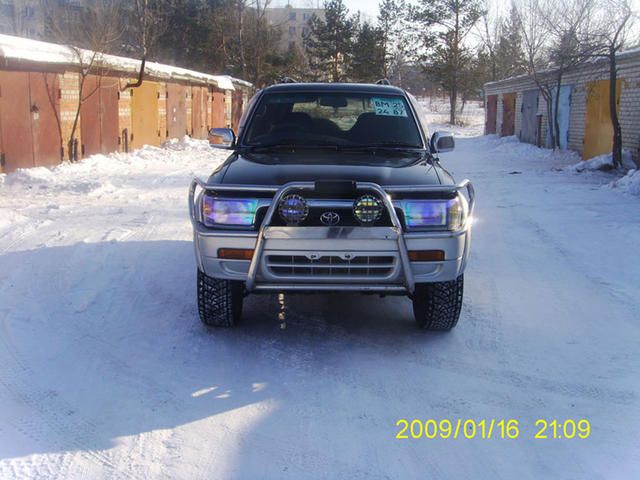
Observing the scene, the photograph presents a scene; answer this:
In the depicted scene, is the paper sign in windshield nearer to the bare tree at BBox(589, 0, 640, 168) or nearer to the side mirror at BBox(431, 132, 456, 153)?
the side mirror at BBox(431, 132, 456, 153)

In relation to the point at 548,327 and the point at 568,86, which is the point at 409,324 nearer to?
the point at 548,327

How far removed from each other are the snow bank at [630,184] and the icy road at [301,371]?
468 centimetres

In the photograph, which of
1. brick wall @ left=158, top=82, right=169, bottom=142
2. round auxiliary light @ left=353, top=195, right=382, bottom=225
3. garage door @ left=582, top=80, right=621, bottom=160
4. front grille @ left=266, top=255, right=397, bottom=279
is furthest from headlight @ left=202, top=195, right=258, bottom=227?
brick wall @ left=158, top=82, right=169, bottom=142

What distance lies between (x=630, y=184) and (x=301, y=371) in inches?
395

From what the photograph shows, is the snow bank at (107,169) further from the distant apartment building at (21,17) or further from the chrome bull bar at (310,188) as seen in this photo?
the distant apartment building at (21,17)

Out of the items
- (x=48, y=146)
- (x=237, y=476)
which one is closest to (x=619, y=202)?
(x=237, y=476)

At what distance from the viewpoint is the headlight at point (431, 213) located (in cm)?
416

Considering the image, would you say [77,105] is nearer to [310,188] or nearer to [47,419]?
[310,188]

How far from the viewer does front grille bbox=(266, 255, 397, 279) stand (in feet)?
13.6

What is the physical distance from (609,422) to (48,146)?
13.8 metres

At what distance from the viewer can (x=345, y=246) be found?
4.08 metres

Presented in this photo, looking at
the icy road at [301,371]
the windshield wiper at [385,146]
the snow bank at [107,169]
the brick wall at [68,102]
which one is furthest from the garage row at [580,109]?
the brick wall at [68,102]

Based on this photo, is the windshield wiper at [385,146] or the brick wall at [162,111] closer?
the windshield wiper at [385,146]

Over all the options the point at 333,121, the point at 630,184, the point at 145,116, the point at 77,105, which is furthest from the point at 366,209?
the point at 145,116
